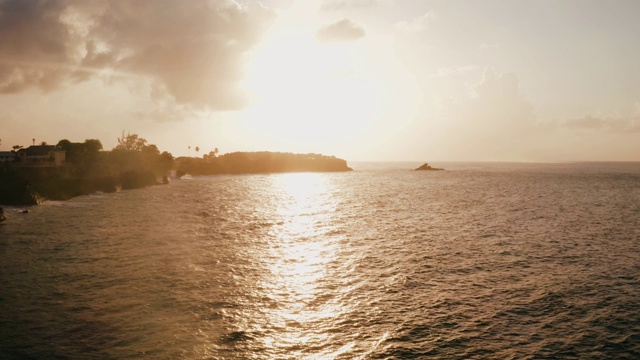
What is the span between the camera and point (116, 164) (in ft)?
559

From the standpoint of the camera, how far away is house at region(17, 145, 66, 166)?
14425cm

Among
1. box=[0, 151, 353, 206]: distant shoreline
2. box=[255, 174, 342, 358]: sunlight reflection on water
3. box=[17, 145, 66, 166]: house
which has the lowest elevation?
box=[255, 174, 342, 358]: sunlight reflection on water

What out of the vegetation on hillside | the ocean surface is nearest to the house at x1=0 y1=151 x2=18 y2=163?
the vegetation on hillside

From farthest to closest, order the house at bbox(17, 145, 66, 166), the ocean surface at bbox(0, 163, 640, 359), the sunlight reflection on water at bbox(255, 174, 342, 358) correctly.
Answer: the house at bbox(17, 145, 66, 166)
the sunlight reflection on water at bbox(255, 174, 342, 358)
the ocean surface at bbox(0, 163, 640, 359)

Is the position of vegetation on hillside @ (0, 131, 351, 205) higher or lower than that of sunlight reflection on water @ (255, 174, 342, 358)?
higher

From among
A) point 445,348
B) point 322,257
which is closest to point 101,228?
point 322,257

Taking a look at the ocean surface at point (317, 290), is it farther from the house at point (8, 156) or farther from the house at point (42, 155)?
the house at point (8, 156)

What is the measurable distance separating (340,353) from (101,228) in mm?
58129

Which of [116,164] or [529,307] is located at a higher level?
[116,164]

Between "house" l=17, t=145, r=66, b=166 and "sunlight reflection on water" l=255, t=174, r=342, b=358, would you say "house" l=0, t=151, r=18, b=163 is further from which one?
"sunlight reflection on water" l=255, t=174, r=342, b=358

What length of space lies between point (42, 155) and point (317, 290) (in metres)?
158

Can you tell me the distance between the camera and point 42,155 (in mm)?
151625

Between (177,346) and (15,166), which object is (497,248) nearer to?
(177,346)

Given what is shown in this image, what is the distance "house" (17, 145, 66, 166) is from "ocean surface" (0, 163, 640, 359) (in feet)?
262
